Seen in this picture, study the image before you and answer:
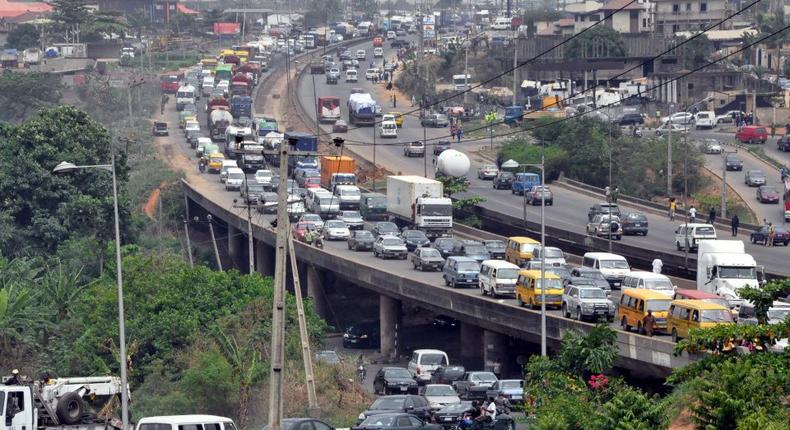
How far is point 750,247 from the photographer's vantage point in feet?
246

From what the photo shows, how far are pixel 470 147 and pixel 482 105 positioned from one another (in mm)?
29748

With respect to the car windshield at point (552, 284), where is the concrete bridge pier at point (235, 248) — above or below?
below

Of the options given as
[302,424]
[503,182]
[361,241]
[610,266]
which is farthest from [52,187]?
[302,424]

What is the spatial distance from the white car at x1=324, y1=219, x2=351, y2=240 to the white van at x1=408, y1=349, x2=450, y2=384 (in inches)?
997

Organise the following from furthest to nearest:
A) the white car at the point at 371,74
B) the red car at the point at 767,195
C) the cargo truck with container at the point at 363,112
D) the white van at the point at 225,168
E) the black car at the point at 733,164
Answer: the white car at the point at 371,74 < the cargo truck with container at the point at 363,112 < the black car at the point at 733,164 < the white van at the point at 225,168 < the red car at the point at 767,195

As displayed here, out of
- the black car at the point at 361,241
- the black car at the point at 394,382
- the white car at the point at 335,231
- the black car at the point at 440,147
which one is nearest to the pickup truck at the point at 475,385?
the black car at the point at 394,382

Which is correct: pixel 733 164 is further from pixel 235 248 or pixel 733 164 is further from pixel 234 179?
pixel 235 248

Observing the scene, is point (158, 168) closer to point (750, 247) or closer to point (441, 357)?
point (750, 247)

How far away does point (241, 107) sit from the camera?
14112 cm

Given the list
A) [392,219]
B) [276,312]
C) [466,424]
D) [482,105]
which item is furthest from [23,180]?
[482,105]

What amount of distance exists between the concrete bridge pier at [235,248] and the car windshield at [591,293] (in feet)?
160

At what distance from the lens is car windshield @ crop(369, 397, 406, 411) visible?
40250 mm

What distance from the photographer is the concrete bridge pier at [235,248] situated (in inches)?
3841

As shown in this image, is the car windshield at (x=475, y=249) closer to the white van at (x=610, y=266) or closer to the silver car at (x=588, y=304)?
the white van at (x=610, y=266)
